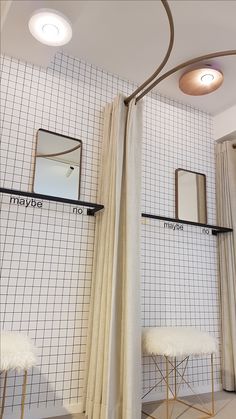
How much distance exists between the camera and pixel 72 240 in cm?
235

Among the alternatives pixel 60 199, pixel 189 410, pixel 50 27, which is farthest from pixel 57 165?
pixel 189 410

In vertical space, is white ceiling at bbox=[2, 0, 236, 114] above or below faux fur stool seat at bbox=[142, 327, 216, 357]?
above

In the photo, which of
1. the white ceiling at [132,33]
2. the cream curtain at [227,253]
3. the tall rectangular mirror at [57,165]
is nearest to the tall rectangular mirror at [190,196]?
the cream curtain at [227,253]

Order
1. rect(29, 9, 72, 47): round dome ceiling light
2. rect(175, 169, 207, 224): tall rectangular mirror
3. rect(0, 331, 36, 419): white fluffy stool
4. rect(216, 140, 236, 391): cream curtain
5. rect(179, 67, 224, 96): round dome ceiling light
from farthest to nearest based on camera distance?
rect(175, 169, 207, 224): tall rectangular mirror → rect(216, 140, 236, 391): cream curtain → rect(179, 67, 224, 96): round dome ceiling light → rect(29, 9, 72, 47): round dome ceiling light → rect(0, 331, 36, 419): white fluffy stool

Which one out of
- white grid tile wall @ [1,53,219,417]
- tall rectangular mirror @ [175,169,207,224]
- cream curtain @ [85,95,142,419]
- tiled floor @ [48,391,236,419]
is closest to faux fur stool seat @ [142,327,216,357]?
cream curtain @ [85,95,142,419]

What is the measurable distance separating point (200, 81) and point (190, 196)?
3.48 feet

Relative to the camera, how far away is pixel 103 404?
1.87 metres

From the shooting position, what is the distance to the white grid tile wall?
211 cm

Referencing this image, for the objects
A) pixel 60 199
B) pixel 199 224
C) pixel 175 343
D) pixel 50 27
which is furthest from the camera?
pixel 199 224

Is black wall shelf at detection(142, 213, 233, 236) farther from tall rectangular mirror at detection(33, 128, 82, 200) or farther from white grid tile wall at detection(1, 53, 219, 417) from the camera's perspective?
tall rectangular mirror at detection(33, 128, 82, 200)

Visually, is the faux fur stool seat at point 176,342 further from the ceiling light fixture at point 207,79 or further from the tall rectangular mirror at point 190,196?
the ceiling light fixture at point 207,79

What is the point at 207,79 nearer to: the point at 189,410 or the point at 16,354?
the point at 16,354

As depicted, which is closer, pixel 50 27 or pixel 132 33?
pixel 50 27

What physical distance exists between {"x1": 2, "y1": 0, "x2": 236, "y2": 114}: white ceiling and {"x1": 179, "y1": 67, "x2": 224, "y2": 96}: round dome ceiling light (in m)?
0.10
